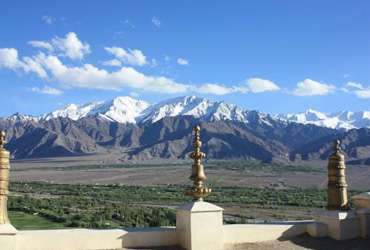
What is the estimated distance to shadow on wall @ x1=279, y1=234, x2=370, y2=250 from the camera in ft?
36.9

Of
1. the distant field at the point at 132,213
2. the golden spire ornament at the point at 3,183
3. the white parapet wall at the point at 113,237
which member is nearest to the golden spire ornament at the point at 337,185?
the white parapet wall at the point at 113,237

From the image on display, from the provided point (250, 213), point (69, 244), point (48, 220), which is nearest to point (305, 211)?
point (250, 213)

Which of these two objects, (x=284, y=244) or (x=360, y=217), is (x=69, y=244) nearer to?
(x=284, y=244)

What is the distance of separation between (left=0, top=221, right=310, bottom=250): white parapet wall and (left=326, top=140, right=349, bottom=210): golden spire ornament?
1.36m

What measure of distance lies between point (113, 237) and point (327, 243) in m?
4.38

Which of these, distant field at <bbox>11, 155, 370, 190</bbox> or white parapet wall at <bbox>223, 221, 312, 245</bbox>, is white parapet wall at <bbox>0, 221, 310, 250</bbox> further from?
distant field at <bbox>11, 155, 370, 190</bbox>

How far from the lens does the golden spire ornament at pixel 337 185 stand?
11.9 metres

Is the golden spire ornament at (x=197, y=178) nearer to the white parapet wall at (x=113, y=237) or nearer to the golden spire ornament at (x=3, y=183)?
the white parapet wall at (x=113, y=237)

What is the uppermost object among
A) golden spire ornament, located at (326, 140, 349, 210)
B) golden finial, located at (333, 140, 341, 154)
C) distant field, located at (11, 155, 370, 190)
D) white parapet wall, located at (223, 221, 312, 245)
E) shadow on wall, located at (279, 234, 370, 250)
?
golden finial, located at (333, 140, 341, 154)

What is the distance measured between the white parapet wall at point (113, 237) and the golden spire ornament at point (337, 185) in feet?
4.48

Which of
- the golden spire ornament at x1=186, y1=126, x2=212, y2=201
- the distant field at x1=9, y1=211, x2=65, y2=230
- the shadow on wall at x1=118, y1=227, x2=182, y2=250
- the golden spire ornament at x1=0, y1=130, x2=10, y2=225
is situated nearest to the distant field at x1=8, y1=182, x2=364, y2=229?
the distant field at x1=9, y1=211, x2=65, y2=230

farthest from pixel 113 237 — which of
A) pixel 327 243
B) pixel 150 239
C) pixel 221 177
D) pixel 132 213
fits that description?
pixel 221 177

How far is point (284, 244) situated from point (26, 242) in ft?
16.0

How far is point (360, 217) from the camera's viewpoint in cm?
1182
